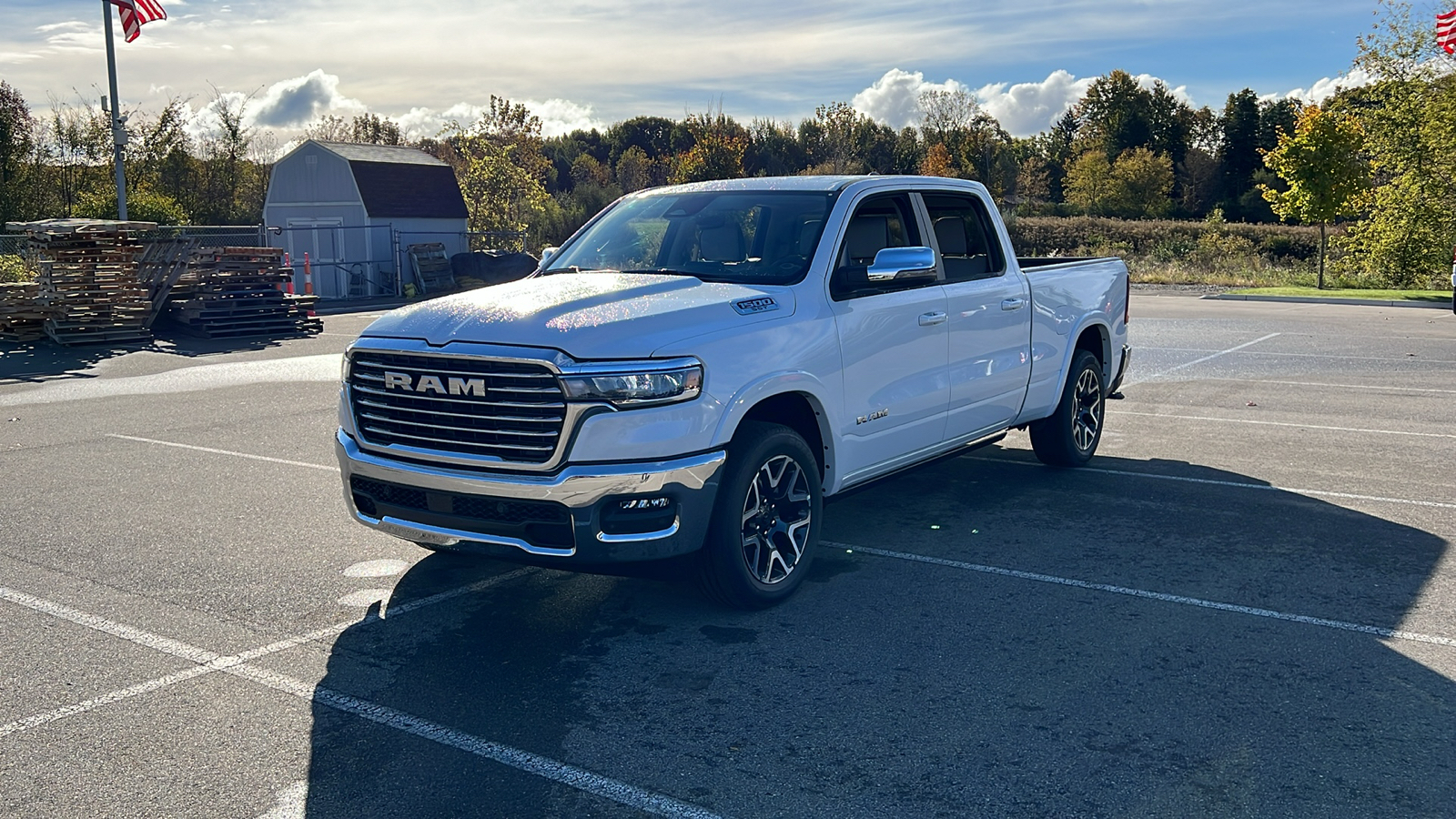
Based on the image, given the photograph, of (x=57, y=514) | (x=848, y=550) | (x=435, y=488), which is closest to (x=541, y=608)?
(x=435, y=488)

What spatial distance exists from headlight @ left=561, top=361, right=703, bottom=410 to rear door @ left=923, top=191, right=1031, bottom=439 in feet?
7.63

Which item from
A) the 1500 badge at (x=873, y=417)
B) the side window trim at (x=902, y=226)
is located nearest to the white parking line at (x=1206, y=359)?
the side window trim at (x=902, y=226)

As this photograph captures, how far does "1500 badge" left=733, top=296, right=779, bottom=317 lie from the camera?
5.41 metres

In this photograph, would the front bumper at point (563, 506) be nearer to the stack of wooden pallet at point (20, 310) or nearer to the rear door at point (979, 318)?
the rear door at point (979, 318)

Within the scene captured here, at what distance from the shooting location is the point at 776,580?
18.1ft

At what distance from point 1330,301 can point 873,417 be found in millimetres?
25519

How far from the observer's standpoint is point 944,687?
4.57 m

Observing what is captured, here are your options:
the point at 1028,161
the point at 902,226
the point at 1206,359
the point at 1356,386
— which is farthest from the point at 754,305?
the point at 1028,161

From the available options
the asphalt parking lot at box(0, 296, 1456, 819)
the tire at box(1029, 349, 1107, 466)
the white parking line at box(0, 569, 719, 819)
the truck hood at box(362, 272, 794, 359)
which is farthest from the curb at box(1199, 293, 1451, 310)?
the white parking line at box(0, 569, 719, 819)

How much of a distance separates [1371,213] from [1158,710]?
33053 mm

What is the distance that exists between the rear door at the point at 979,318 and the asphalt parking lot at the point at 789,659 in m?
0.71

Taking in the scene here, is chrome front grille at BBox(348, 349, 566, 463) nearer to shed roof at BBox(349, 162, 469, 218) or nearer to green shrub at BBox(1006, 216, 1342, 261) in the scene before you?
shed roof at BBox(349, 162, 469, 218)

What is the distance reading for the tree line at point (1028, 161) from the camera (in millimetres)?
31266

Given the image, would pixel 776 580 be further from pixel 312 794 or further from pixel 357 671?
pixel 312 794
